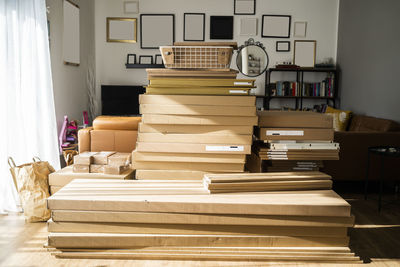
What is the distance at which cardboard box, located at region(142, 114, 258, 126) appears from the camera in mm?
2475

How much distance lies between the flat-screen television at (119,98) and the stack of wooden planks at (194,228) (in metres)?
4.83

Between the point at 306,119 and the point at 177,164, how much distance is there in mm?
957

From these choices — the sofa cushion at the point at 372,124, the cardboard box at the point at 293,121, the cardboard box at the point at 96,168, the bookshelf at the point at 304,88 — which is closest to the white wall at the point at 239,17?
the bookshelf at the point at 304,88

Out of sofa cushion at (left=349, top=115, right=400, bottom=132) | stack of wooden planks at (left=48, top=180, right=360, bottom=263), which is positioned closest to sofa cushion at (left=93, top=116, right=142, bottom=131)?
stack of wooden planks at (left=48, top=180, right=360, bottom=263)

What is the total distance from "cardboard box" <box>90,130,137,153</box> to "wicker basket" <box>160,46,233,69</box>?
1226 mm

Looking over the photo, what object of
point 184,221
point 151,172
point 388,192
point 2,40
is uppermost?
point 2,40

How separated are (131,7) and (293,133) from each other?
18.3 ft

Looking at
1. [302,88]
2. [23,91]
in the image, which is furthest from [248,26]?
[23,91]

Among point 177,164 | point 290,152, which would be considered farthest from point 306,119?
point 177,164

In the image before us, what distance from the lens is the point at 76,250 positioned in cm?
233

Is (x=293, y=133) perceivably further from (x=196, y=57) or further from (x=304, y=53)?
(x=304, y=53)

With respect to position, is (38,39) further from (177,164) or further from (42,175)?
(177,164)

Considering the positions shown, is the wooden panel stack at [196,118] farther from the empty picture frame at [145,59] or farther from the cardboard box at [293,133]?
the empty picture frame at [145,59]

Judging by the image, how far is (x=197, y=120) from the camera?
97.4 inches
